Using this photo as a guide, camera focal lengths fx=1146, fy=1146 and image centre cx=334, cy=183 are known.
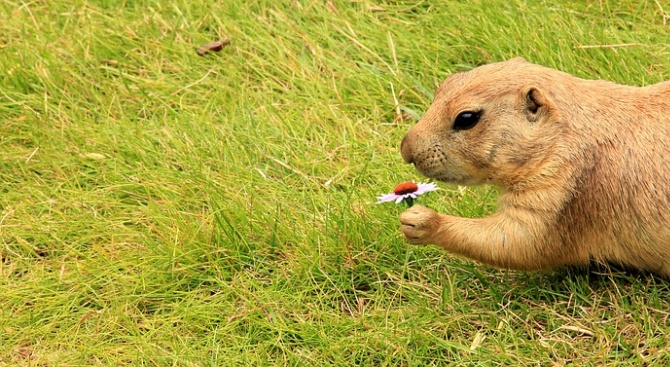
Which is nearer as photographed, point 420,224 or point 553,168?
point 553,168

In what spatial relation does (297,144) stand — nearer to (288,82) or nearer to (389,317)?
(288,82)

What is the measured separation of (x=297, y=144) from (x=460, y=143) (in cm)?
136

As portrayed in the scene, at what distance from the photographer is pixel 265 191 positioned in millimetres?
4738

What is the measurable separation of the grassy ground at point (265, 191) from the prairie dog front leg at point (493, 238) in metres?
0.23

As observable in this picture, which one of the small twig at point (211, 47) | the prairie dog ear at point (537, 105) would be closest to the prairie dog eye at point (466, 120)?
the prairie dog ear at point (537, 105)

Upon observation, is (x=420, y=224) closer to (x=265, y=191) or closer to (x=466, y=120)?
(x=466, y=120)

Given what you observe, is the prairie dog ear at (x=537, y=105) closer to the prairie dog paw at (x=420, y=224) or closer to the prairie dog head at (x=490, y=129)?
the prairie dog head at (x=490, y=129)

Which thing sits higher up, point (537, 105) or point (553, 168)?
point (537, 105)

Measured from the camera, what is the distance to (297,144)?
16.6 feet

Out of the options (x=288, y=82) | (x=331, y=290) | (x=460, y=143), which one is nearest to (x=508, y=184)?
(x=460, y=143)

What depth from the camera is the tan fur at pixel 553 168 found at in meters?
3.75

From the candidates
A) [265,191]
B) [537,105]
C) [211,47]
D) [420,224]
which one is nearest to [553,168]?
[537,105]

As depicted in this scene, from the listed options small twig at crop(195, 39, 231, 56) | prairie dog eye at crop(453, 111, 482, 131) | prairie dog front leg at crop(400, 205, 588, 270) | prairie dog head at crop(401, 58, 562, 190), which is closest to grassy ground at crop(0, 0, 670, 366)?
small twig at crop(195, 39, 231, 56)

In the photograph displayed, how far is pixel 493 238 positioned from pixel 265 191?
123 cm
